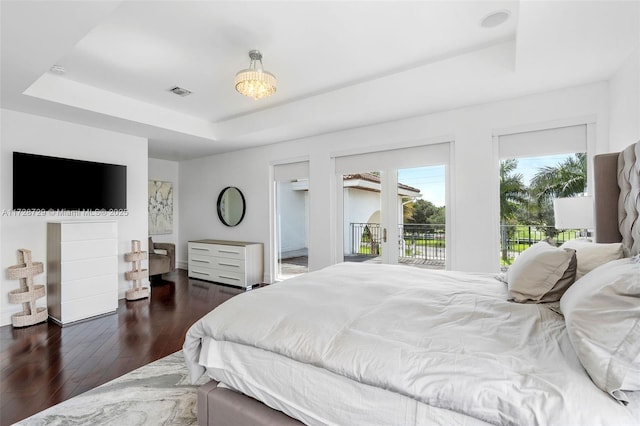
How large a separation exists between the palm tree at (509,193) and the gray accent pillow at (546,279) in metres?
1.79

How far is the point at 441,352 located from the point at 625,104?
2685 millimetres

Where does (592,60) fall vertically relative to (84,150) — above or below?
above

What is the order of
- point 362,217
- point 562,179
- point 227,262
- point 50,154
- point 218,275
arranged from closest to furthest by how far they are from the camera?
point 562,179, point 50,154, point 362,217, point 227,262, point 218,275

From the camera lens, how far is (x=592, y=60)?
236 centimetres

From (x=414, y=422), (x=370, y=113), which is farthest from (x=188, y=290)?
(x=414, y=422)

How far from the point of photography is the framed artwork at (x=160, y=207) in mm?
5963

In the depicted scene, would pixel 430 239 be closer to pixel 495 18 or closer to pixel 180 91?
pixel 495 18

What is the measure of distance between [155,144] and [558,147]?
5.32 m

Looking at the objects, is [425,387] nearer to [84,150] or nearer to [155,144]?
[84,150]

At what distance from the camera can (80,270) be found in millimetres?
3420

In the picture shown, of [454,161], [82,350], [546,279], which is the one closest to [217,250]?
[82,350]

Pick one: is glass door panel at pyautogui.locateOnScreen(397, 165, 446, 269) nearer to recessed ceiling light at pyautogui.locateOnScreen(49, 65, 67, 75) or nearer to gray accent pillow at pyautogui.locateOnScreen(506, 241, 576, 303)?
gray accent pillow at pyautogui.locateOnScreen(506, 241, 576, 303)

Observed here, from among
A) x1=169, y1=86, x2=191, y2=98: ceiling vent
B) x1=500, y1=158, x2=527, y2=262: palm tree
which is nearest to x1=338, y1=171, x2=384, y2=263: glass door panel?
x1=500, y1=158, x2=527, y2=262: palm tree

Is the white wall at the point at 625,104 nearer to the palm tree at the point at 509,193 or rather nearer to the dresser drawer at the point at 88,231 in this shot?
the palm tree at the point at 509,193
